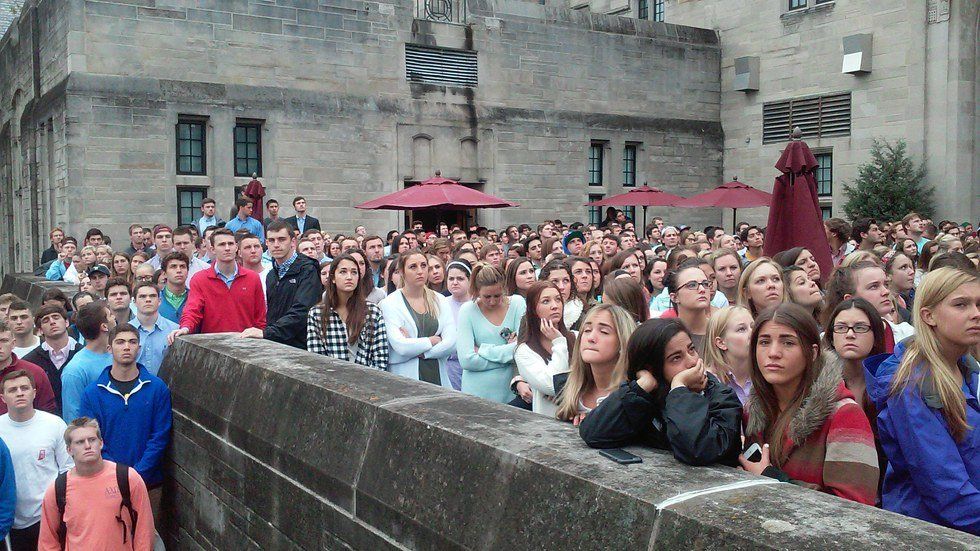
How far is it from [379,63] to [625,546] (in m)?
19.6

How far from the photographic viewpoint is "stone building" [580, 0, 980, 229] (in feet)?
71.5

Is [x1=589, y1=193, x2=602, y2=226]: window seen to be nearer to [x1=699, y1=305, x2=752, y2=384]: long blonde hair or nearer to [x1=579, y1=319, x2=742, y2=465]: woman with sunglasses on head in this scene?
[x1=699, y1=305, x2=752, y2=384]: long blonde hair

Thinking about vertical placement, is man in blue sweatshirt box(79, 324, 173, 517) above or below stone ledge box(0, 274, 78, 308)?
below

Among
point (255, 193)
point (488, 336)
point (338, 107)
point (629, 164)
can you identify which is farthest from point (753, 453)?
point (629, 164)

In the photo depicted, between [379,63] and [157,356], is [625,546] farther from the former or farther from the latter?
[379,63]

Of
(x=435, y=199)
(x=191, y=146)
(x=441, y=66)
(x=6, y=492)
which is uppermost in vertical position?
(x=441, y=66)

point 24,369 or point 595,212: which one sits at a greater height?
point 595,212

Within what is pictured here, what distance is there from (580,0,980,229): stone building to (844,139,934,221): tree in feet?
1.01

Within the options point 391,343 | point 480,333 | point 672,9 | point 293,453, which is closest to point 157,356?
point 391,343

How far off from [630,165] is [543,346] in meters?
20.9

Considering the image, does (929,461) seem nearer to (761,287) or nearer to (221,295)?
(761,287)

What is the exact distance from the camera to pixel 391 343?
6.26 m

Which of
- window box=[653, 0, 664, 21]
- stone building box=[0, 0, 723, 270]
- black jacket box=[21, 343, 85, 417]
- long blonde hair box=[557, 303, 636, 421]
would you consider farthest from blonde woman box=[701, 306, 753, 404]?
window box=[653, 0, 664, 21]

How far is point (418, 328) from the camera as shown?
21.0 ft
